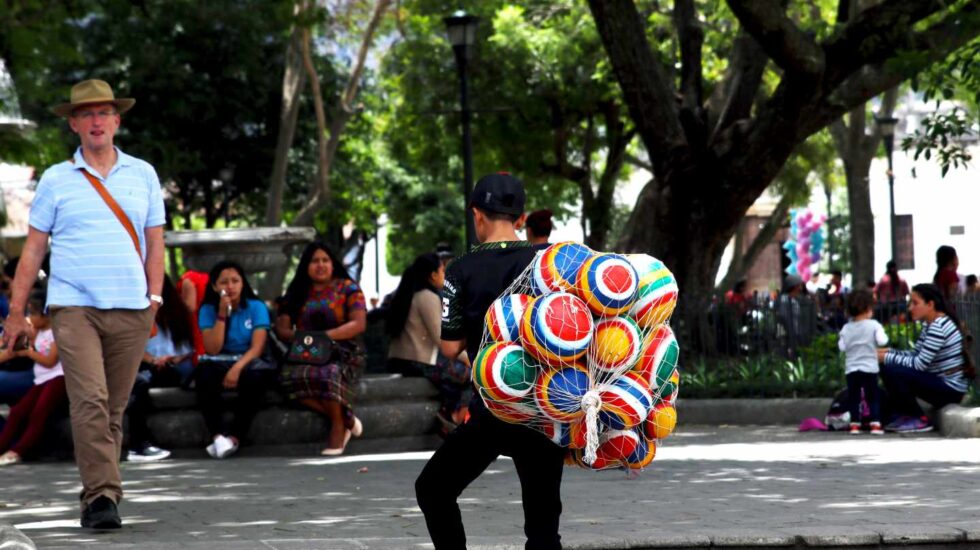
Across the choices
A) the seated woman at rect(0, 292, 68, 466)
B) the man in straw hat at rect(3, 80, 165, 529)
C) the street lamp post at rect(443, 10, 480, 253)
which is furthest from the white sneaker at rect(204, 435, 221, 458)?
the street lamp post at rect(443, 10, 480, 253)

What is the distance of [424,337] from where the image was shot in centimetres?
1277

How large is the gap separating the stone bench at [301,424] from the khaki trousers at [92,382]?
4.15 meters

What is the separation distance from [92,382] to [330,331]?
441 centimetres

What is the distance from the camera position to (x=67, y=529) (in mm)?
7543

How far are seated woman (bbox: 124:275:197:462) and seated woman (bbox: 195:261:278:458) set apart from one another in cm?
20

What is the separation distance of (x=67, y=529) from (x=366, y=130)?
32724 mm

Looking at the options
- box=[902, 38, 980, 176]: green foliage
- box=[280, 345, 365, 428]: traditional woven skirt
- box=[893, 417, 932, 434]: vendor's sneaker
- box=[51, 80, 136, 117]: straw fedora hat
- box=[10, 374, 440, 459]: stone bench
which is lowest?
box=[893, 417, 932, 434]: vendor's sneaker

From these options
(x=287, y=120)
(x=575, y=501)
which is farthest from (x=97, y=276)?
(x=287, y=120)

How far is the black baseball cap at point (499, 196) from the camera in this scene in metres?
5.48

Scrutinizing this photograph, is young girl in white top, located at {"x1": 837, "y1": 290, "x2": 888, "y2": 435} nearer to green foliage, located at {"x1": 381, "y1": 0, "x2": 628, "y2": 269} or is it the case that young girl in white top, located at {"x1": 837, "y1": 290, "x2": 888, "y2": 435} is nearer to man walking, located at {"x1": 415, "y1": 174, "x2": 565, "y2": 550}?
man walking, located at {"x1": 415, "y1": 174, "x2": 565, "y2": 550}

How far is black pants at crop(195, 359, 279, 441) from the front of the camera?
38.5ft

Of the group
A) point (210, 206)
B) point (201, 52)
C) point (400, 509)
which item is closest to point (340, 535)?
point (400, 509)

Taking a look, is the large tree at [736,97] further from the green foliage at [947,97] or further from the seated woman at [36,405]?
the seated woman at [36,405]

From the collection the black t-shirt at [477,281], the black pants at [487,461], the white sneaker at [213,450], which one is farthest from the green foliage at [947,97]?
the black pants at [487,461]
